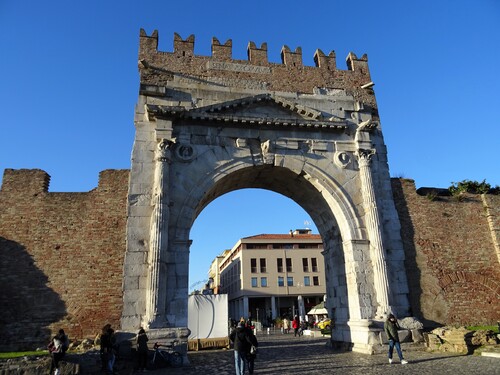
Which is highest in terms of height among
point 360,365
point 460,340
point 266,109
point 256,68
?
point 256,68

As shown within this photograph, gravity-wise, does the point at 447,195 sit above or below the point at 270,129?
below

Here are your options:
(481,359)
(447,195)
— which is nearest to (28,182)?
(481,359)

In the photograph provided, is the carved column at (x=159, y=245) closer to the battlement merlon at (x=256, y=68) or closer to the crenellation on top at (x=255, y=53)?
the battlement merlon at (x=256, y=68)

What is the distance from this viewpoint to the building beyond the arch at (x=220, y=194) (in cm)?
1061

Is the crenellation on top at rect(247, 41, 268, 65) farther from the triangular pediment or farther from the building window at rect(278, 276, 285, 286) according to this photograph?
the building window at rect(278, 276, 285, 286)

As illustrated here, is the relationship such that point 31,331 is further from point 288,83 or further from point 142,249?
point 288,83

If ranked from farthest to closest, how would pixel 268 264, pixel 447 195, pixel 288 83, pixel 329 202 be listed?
pixel 268 264, pixel 447 195, pixel 288 83, pixel 329 202

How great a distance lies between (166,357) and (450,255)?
9.97 m

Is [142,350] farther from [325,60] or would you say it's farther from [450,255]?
[325,60]

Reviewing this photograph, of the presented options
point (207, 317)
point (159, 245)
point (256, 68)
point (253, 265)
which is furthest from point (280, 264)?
point (159, 245)

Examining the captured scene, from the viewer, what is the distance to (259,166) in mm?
12398

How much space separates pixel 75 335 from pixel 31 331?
117cm

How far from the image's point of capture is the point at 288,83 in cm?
1398

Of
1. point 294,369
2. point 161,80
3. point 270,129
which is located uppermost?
point 161,80
